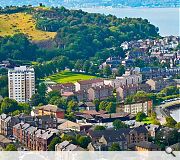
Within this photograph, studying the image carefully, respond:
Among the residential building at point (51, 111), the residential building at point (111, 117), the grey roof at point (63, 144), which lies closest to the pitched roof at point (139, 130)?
the grey roof at point (63, 144)

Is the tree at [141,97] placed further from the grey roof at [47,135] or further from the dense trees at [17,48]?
the dense trees at [17,48]

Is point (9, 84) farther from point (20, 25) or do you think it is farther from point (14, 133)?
point (20, 25)

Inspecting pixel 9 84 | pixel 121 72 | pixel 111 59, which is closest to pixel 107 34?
pixel 111 59

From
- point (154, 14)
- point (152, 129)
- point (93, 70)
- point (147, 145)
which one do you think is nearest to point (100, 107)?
point (152, 129)

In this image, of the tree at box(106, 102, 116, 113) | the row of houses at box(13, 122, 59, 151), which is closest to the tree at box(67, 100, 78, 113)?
the tree at box(106, 102, 116, 113)

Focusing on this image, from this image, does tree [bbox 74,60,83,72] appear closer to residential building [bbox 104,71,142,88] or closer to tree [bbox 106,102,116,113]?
residential building [bbox 104,71,142,88]

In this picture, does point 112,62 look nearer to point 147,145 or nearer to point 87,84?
point 87,84
